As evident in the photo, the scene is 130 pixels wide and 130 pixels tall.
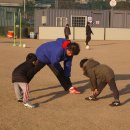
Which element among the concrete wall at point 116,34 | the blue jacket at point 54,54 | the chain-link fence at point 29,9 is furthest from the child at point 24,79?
the chain-link fence at point 29,9

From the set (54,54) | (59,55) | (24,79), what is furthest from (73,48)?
(24,79)

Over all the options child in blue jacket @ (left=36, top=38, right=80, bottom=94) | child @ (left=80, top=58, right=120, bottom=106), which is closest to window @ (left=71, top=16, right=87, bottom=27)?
child in blue jacket @ (left=36, top=38, right=80, bottom=94)

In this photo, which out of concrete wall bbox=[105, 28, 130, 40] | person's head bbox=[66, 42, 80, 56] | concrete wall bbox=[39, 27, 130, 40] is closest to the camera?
person's head bbox=[66, 42, 80, 56]

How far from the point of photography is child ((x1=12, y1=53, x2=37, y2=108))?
388 inches

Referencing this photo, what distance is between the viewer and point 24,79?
10039 mm

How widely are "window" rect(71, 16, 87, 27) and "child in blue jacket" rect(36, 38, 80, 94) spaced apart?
1443 inches

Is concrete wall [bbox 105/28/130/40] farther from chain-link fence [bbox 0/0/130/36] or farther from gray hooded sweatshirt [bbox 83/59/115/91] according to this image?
gray hooded sweatshirt [bbox 83/59/115/91]

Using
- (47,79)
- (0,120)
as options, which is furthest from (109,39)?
(0,120)

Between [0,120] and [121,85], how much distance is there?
4.96 m

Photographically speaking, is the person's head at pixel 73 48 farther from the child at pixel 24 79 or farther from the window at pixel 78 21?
the window at pixel 78 21

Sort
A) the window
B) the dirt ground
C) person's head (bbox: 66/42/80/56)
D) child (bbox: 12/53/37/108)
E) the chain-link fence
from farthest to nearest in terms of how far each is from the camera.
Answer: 1. the chain-link fence
2. the window
3. person's head (bbox: 66/42/80/56)
4. child (bbox: 12/53/37/108)
5. the dirt ground

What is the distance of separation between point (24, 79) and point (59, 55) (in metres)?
0.94

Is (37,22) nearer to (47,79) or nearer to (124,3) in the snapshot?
(124,3)

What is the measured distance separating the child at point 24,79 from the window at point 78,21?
124ft
